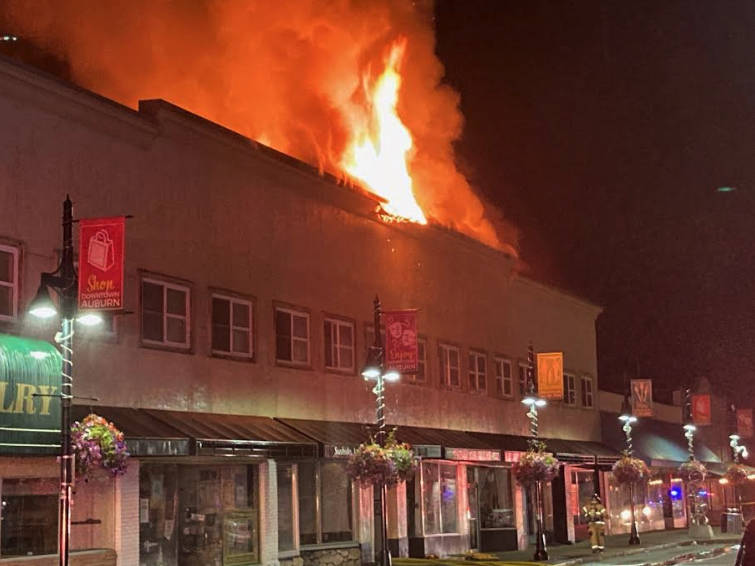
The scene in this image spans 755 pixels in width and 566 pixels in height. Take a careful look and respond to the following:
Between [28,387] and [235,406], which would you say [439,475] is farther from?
[28,387]

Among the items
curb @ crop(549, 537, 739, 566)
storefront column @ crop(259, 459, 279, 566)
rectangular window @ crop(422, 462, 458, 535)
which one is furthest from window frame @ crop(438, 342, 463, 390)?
storefront column @ crop(259, 459, 279, 566)

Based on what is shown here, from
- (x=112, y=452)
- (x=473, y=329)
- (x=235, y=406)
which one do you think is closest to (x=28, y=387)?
(x=112, y=452)

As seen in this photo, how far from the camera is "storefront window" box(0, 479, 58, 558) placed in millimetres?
17094

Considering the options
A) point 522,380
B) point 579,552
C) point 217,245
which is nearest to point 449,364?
point 522,380

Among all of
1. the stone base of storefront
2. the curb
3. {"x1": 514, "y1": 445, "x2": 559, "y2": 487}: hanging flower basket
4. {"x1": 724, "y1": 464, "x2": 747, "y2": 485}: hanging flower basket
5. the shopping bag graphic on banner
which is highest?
the shopping bag graphic on banner

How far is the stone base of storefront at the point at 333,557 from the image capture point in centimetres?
2440

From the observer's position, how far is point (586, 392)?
4500 centimetres

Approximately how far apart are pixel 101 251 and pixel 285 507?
1023cm


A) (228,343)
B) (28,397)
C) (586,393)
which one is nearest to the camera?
(28,397)

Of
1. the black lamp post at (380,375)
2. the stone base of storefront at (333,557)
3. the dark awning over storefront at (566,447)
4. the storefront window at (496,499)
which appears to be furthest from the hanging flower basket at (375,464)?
the storefront window at (496,499)

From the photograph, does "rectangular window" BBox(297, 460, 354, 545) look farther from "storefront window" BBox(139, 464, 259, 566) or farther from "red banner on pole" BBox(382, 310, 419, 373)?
"red banner on pole" BBox(382, 310, 419, 373)

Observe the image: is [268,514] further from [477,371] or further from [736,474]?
[736,474]

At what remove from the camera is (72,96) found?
1872cm

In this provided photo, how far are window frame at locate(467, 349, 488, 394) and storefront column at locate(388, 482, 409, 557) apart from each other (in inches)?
252
